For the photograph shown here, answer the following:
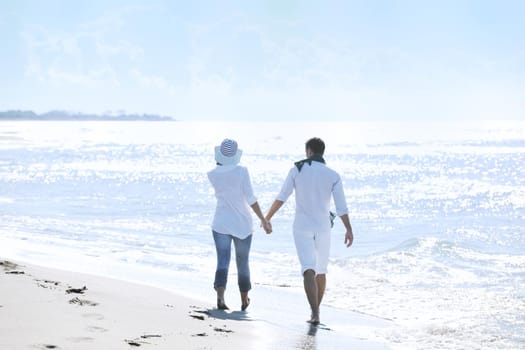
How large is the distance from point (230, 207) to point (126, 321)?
2047 mm

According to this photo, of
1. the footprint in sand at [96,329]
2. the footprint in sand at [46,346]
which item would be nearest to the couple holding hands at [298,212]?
the footprint in sand at [96,329]

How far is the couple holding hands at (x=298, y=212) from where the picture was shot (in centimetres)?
803

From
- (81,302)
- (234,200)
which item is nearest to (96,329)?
(81,302)

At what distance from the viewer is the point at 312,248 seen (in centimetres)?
802

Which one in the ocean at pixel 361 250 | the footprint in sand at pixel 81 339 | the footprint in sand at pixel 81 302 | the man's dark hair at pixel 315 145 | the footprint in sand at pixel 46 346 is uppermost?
the man's dark hair at pixel 315 145

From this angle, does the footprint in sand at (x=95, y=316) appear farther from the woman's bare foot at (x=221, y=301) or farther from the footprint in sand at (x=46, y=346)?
the woman's bare foot at (x=221, y=301)

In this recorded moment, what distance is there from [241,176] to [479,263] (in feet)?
21.7

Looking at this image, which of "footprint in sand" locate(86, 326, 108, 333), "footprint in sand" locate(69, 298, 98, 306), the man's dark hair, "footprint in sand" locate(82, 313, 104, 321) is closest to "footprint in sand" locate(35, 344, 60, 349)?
"footprint in sand" locate(86, 326, 108, 333)

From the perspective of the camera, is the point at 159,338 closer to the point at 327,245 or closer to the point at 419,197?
the point at 327,245

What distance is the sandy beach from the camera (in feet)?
18.8

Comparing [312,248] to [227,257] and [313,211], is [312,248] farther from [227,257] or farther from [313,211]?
[227,257]

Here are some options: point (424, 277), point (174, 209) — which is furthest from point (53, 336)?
point (174, 209)

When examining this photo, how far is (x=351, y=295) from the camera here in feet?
33.4

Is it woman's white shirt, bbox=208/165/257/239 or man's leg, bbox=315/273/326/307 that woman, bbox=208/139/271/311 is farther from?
Result: man's leg, bbox=315/273/326/307
